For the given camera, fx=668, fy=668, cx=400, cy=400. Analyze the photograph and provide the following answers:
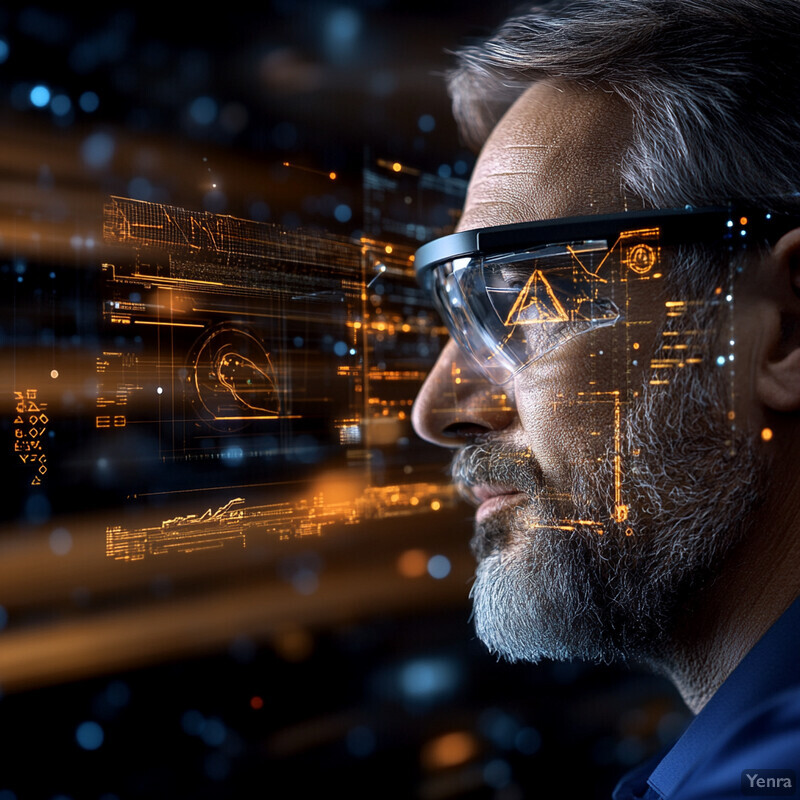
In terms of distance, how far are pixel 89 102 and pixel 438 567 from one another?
79cm

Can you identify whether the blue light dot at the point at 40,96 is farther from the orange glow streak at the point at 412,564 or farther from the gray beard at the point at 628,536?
the orange glow streak at the point at 412,564

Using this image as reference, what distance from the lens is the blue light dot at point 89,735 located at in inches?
27.4

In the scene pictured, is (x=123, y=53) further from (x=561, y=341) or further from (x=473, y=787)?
(x=473, y=787)

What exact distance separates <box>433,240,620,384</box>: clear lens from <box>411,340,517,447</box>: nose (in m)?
0.05

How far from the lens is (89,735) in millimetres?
702

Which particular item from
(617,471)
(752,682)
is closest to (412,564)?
(617,471)

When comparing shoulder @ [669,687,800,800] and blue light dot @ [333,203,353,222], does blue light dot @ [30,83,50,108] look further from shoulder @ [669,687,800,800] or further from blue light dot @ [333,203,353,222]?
shoulder @ [669,687,800,800]

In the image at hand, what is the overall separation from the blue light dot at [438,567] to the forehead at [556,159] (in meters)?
0.53

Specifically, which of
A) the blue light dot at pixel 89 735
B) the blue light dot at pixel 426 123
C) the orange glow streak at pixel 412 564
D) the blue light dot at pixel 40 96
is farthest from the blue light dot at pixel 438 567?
the blue light dot at pixel 40 96

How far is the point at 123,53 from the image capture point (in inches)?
26.9

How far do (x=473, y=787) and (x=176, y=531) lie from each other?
0.80 m

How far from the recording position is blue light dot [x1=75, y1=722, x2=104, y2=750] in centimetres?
70

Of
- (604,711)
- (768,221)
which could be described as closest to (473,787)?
(604,711)
